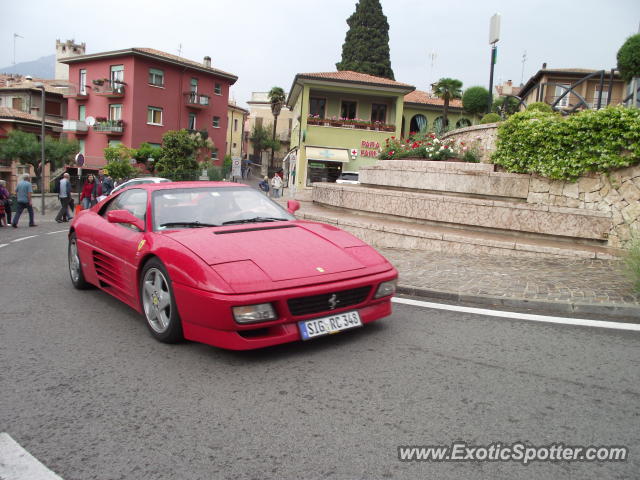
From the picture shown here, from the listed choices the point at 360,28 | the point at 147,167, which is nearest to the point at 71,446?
the point at 147,167

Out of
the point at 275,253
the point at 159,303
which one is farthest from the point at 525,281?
the point at 159,303

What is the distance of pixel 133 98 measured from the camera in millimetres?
43625

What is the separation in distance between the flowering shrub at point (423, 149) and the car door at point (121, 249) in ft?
30.0

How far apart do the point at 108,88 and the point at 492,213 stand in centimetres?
4320

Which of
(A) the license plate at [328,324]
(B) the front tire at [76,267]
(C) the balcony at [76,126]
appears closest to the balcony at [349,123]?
(C) the balcony at [76,126]

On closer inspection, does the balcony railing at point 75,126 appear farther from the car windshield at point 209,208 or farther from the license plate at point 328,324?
the license plate at point 328,324

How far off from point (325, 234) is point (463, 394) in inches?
82.2

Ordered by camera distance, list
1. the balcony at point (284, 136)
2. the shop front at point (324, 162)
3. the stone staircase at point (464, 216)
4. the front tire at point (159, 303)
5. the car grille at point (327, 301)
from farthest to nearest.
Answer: the balcony at point (284, 136)
the shop front at point (324, 162)
the stone staircase at point (464, 216)
the front tire at point (159, 303)
the car grille at point (327, 301)

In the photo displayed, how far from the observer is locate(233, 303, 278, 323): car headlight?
3.67 m

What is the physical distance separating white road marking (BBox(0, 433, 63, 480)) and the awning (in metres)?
A: 37.1

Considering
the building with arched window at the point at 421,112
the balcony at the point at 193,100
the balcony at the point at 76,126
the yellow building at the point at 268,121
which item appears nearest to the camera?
the balcony at the point at 76,126

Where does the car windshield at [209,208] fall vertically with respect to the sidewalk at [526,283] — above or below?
above

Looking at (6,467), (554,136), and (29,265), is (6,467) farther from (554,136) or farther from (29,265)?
(554,136)

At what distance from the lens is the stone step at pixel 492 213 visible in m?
8.73
